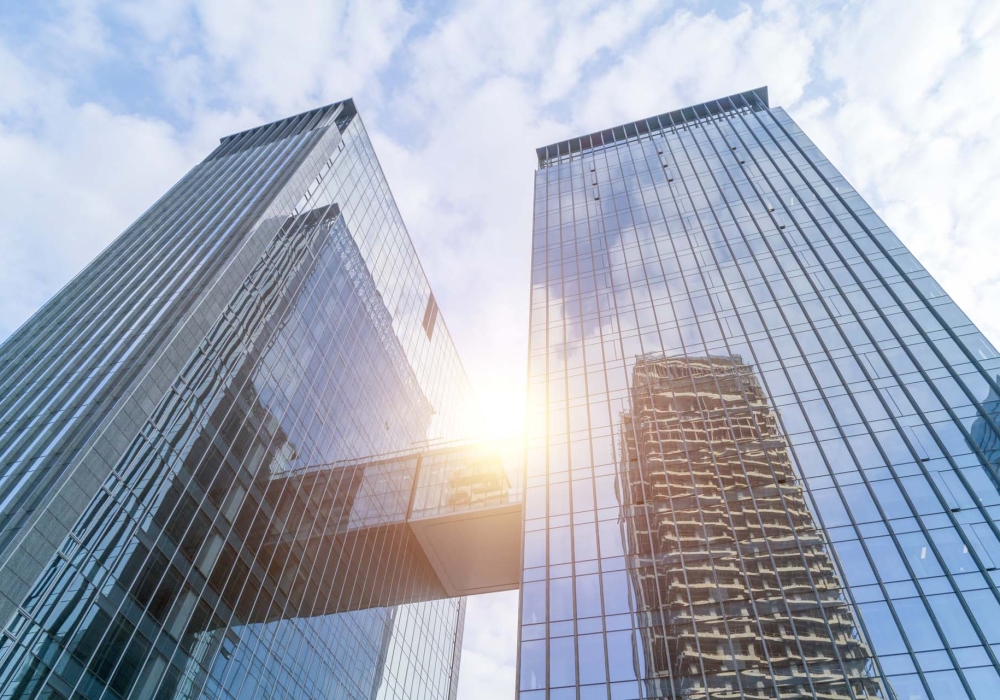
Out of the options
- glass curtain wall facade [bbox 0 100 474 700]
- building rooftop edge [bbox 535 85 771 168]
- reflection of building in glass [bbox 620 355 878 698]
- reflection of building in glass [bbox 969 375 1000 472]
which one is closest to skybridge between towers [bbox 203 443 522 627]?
glass curtain wall facade [bbox 0 100 474 700]

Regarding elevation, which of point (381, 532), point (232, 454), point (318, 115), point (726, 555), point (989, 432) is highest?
point (318, 115)

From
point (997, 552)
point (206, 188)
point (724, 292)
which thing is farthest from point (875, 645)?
point (206, 188)

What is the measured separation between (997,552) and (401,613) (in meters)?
43.6

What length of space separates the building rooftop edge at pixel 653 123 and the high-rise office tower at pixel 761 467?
2520cm

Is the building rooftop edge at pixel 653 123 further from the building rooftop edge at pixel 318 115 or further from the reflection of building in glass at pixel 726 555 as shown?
the reflection of building in glass at pixel 726 555

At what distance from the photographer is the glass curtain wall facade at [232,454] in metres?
31.8

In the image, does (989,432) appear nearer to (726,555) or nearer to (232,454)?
(726,555)

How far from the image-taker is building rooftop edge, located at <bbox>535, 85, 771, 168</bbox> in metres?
87.3

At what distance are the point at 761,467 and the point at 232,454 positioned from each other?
1214 inches

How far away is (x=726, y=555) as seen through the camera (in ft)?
119

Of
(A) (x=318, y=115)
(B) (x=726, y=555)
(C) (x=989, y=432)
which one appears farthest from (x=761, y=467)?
(A) (x=318, y=115)

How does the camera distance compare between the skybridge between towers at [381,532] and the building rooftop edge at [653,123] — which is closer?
the skybridge between towers at [381,532]

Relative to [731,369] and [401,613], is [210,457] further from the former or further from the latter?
[731,369]

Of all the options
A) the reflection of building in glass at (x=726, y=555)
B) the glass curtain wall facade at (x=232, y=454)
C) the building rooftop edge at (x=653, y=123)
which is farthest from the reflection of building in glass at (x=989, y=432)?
the building rooftop edge at (x=653, y=123)
